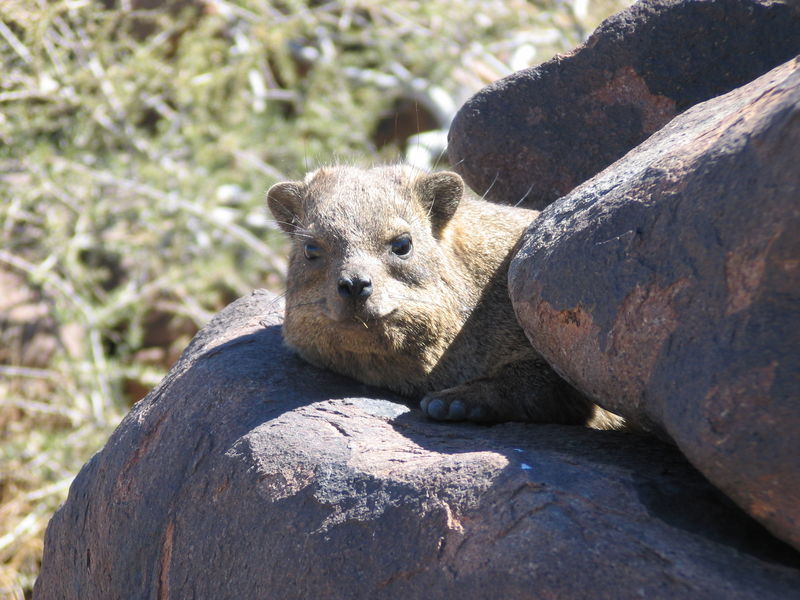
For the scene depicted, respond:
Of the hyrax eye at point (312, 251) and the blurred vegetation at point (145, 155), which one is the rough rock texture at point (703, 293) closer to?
the hyrax eye at point (312, 251)

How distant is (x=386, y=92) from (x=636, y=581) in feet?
35.6

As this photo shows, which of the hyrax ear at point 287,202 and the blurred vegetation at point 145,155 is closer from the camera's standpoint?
the hyrax ear at point 287,202

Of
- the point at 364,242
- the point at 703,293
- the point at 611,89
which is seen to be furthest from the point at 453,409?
the point at 611,89

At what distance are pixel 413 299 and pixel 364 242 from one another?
0.39 meters

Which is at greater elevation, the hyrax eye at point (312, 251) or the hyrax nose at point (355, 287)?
the hyrax nose at point (355, 287)

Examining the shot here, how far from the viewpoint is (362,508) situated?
11.3 ft

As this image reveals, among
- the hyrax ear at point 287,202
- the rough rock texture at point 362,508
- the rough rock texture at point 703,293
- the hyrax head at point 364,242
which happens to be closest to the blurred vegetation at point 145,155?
the hyrax ear at point 287,202

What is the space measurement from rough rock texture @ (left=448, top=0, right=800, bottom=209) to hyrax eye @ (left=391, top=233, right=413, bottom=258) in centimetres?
111

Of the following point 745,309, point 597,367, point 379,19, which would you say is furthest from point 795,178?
point 379,19

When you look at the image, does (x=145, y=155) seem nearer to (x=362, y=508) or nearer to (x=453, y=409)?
(x=453, y=409)

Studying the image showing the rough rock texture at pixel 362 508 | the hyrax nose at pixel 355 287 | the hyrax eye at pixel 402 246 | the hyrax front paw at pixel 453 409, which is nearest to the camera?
the rough rock texture at pixel 362 508

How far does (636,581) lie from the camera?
8.96 feet

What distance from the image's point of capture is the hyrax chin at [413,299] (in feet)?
14.8

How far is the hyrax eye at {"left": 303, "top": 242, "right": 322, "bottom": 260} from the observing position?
4832 millimetres
